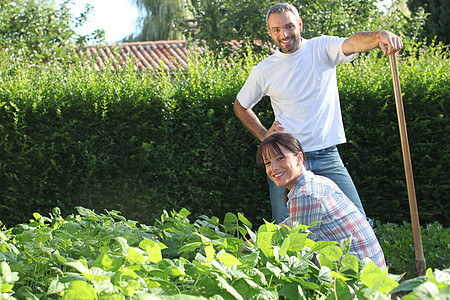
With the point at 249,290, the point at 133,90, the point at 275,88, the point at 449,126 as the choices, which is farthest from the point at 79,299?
the point at 449,126

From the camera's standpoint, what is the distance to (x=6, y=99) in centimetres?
458

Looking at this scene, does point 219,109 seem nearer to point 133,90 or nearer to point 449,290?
point 133,90

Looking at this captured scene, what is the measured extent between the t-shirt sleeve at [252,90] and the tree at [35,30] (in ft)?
24.8

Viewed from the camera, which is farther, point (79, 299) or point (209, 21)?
point (209, 21)

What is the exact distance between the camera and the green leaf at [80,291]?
1.10 m

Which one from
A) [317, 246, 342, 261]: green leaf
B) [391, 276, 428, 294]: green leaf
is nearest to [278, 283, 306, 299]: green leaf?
[317, 246, 342, 261]: green leaf

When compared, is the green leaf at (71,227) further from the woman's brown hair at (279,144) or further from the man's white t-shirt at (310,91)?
the man's white t-shirt at (310,91)

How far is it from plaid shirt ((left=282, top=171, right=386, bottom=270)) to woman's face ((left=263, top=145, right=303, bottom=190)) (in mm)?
137

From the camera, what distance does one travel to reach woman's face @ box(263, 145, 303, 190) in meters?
2.51

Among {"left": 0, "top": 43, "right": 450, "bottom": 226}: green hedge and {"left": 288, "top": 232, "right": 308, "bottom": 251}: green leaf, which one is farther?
{"left": 0, "top": 43, "right": 450, "bottom": 226}: green hedge

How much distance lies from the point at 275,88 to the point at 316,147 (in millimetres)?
560

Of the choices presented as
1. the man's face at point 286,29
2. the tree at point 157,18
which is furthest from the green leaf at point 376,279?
the tree at point 157,18

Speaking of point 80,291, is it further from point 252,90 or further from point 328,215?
point 252,90

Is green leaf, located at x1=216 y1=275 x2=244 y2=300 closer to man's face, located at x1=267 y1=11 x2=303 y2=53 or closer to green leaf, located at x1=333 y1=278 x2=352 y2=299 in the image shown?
green leaf, located at x1=333 y1=278 x2=352 y2=299
